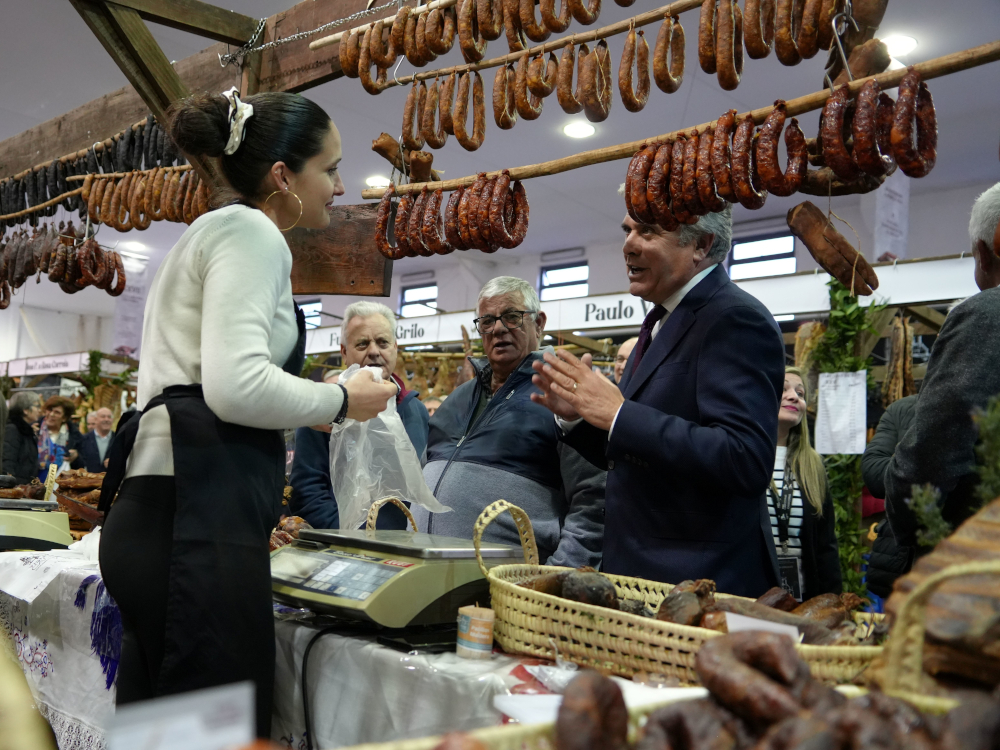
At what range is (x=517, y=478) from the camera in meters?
2.81

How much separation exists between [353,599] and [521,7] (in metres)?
2.25

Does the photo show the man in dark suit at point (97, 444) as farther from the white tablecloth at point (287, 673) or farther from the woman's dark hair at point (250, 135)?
the woman's dark hair at point (250, 135)

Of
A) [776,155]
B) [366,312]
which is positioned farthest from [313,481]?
[776,155]

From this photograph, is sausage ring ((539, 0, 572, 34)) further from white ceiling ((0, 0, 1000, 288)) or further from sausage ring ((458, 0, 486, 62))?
white ceiling ((0, 0, 1000, 288))

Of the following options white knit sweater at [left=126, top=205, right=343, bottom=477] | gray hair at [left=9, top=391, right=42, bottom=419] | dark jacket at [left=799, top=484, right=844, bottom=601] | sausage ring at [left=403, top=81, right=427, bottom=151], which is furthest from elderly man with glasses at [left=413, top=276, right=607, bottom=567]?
gray hair at [left=9, top=391, right=42, bottom=419]

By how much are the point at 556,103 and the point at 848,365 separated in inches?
167

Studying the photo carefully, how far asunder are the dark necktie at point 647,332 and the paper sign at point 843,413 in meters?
2.33

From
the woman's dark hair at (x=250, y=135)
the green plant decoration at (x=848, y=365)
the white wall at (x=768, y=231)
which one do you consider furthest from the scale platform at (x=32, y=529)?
the white wall at (x=768, y=231)

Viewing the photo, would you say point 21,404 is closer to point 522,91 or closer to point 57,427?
point 57,427

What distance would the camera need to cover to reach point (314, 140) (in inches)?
78.8

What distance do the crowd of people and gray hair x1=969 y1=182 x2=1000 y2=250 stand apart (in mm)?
6884

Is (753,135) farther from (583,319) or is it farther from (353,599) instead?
(583,319)

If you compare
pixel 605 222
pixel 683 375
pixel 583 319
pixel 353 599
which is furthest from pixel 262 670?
pixel 605 222

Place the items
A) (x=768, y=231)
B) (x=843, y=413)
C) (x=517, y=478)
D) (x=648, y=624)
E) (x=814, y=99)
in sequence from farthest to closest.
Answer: (x=768, y=231), (x=843, y=413), (x=517, y=478), (x=814, y=99), (x=648, y=624)
